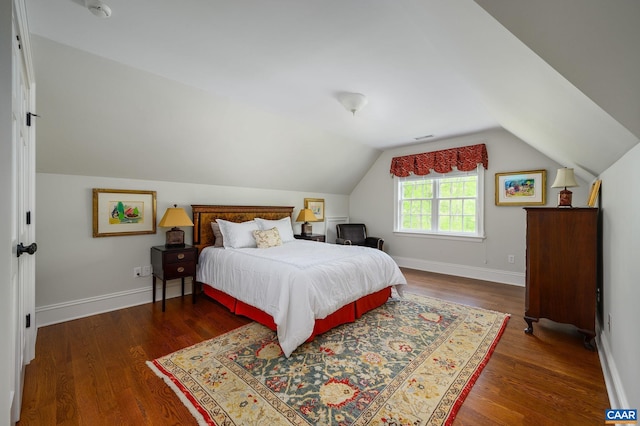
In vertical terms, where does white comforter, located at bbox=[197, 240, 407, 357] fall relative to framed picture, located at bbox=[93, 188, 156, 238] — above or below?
below

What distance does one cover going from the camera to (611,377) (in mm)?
1725

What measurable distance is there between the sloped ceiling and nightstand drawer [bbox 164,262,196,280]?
1.16 meters

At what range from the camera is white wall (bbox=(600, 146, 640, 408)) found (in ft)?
4.36

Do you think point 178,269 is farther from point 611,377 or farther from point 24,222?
Result: point 611,377

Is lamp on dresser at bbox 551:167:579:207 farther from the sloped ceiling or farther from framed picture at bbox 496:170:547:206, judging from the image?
framed picture at bbox 496:170:547:206

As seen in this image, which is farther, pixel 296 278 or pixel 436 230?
pixel 436 230

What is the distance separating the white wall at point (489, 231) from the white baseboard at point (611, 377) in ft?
6.83

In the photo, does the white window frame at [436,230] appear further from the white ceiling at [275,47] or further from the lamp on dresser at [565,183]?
the lamp on dresser at [565,183]

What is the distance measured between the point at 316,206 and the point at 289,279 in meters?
3.36

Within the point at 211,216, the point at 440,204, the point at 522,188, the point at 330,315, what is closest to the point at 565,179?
the point at 522,188

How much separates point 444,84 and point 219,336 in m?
3.21

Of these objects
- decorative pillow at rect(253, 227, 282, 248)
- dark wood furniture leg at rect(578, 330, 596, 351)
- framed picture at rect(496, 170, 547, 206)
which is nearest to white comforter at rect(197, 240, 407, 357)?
decorative pillow at rect(253, 227, 282, 248)

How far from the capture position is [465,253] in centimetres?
457

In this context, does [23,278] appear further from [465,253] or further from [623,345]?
[465,253]
